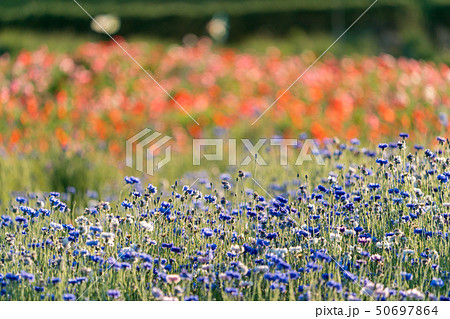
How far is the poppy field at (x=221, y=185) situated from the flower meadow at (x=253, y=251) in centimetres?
1

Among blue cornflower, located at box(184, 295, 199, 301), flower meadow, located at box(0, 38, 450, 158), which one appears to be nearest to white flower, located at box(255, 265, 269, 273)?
blue cornflower, located at box(184, 295, 199, 301)

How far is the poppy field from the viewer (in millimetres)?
2732

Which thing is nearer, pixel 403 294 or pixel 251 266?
pixel 403 294

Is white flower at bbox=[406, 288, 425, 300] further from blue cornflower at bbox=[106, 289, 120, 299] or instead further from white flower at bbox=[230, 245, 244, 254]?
blue cornflower at bbox=[106, 289, 120, 299]

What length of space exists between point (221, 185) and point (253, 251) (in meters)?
1.37

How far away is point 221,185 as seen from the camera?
162 inches

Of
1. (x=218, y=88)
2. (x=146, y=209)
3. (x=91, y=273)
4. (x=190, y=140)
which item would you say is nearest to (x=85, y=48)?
(x=218, y=88)

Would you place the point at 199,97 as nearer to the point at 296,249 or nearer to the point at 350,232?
the point at 350,232

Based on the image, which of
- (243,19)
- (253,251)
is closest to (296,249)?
(253,251)

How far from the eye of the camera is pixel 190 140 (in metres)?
6.95

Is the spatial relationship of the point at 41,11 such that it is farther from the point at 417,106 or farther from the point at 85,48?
the point at 417,106

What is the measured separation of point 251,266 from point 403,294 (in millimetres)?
719

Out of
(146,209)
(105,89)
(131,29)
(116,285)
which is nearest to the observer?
(116,285)

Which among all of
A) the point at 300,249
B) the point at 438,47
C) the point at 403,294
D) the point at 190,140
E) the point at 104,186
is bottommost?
the point at 403,294
